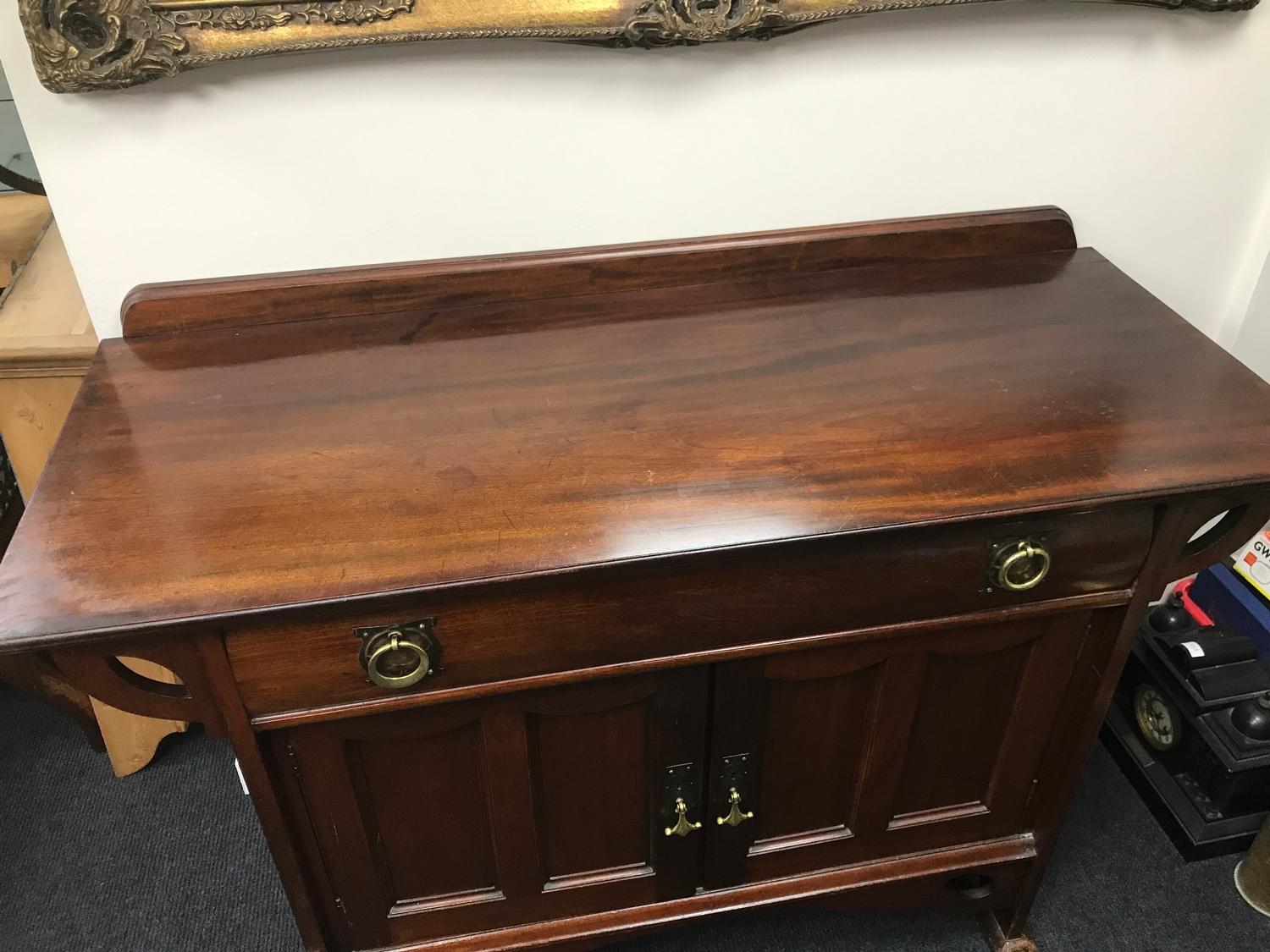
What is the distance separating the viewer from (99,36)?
945 millimetres

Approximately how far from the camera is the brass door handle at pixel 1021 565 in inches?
36.6

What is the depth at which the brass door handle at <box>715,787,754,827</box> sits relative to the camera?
1.10m

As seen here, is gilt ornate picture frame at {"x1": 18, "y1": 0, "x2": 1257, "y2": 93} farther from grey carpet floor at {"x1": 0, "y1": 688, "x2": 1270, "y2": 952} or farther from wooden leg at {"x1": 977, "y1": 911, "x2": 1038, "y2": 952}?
wooden leg at {"x1": 977, "y1": 911, "x2": 1038, "y2": 952}

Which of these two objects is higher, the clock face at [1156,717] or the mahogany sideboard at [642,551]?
the mahogany sideboard at [642,551]

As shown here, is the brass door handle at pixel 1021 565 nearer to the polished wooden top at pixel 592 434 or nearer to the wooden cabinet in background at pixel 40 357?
the polished wooden top at pixel 592 434

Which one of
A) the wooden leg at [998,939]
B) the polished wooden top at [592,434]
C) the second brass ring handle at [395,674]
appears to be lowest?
the wooden leg at [998,939]

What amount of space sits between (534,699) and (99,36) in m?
0.74

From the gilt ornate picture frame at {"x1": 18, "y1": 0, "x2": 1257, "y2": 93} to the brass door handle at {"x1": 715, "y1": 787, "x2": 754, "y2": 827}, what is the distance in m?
0.79

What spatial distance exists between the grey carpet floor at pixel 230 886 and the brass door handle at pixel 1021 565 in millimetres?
619

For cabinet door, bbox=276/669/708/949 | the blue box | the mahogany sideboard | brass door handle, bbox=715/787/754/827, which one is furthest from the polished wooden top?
the blue box

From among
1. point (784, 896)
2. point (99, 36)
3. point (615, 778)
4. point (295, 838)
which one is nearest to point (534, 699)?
point (615, 778)

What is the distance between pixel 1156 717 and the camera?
153 centimetres

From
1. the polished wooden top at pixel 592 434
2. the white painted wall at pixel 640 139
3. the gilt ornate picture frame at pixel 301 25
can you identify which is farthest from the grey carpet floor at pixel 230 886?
the gilt ornate picture frame at pixel 301 25

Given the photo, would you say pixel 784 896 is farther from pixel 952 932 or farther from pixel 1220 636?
pixel 1220 636
